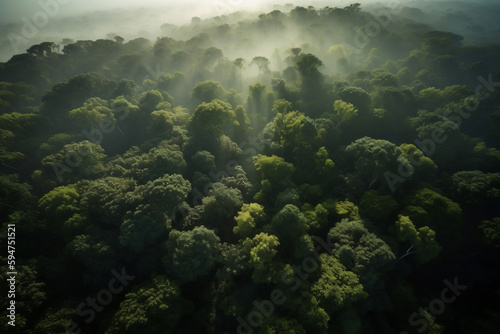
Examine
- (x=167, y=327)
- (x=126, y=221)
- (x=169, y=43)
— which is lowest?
(x=167, y=327)

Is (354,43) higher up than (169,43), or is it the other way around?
(169,43)

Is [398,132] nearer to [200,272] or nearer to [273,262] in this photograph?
[273,262]

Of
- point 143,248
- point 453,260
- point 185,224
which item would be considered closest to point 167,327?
point 143,248

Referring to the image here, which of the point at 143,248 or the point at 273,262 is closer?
the point at 273,262

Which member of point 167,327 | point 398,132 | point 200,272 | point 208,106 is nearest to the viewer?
point 167,327

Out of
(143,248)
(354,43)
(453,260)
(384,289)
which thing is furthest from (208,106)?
(354,43)

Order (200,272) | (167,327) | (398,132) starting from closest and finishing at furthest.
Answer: (167,327), (200,272), (398,132)
